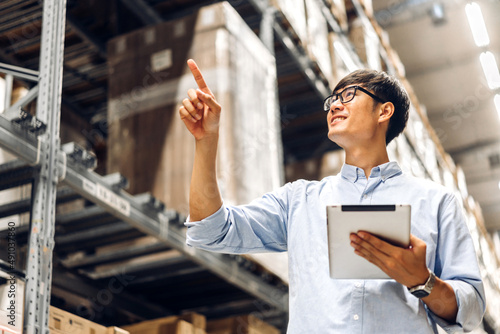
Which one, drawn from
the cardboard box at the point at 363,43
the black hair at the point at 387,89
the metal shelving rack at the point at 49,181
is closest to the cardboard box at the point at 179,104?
the metal shelving rack at the point at 49,181

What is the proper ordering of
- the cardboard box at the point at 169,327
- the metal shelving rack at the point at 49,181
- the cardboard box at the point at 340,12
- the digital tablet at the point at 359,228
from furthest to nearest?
the cardboard box at the point at 340,12, the cardboard box at the point at 169,327, the metal shelving rack at the point at 49,181, the digital tablet at the point at 359,228

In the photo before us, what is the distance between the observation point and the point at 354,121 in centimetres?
194

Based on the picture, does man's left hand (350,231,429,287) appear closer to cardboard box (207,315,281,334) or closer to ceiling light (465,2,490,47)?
cardboard box (207,315,281,334)

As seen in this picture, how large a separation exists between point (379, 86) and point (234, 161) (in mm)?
2356

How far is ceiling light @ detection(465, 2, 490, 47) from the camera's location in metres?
11.1

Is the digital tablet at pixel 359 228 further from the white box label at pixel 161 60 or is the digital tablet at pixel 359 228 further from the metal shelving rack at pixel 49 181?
the white box label at pixel 161 60

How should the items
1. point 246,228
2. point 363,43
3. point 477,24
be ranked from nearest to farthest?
point 246,228, point 363,43, point 477,24

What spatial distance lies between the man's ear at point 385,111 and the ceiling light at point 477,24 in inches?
383

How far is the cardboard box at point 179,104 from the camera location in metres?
4.42

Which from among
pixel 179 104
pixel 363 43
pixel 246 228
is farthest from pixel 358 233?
pixel 363 43

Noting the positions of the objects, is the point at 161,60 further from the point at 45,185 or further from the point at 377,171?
the point at 377,171

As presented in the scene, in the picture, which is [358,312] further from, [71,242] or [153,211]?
[71,242]

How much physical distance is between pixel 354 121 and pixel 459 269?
1.76 ft

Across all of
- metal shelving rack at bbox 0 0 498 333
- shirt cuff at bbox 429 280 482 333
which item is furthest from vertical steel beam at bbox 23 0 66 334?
shirt cuff at bbox 429 280 482 333
